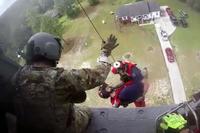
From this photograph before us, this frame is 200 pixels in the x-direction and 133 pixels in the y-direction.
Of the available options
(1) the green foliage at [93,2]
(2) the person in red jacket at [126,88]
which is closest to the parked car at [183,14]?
(1) the green foliage at [93,2]

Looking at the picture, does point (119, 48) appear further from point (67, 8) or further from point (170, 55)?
point (67, 8)

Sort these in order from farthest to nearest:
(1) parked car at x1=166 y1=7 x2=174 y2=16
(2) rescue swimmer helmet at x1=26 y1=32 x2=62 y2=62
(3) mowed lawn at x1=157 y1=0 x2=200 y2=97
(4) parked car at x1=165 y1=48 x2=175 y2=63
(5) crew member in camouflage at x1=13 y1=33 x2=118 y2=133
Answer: (1) parked car at x1=166 y1=7 x2=174 y2=16
(4) parked car at x1=165 y1=48 x2=175 y2=63
(3) mowed lawn at x1=157 y1=0 x2=200 y2=97
(2) rescue swimmer helmet at x1=26 y1=32 x2=62 y2=62
(5) crew member in camouflage at x1=13 y1=33 x2=118 y2=133

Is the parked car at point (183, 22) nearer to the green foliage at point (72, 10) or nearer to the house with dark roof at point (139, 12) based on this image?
the house with dark roof at point (139, 12)

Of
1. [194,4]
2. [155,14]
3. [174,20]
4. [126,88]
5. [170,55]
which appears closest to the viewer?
[126,88]

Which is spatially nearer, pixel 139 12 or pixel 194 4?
pixel 194 4

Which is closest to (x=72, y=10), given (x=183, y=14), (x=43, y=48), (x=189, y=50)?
(x=183, y=14)

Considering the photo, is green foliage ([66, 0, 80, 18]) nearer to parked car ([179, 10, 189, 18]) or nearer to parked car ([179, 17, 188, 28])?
parked car ([179, 10, 189, 18])

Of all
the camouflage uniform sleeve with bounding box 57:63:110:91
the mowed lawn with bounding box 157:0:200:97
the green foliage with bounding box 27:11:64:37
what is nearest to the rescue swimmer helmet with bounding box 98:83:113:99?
the camouflage uniform sleeve with bounding box 57:63:110:91
